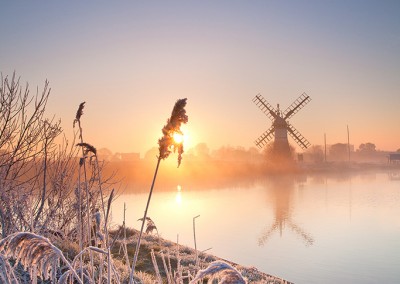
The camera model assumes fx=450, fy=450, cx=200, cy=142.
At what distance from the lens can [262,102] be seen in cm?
5075

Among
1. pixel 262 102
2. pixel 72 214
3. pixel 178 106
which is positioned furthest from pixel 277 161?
pixel 178 106

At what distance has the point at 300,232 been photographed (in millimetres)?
16391

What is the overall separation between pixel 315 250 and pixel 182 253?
4.97m

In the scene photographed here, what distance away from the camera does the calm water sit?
11.4m

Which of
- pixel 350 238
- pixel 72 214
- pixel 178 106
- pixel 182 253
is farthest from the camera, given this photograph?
pixel 350 238

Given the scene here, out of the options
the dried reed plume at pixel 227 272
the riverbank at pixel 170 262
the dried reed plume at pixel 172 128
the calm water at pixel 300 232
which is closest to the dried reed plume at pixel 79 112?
the dried reed plume at pixel 172 128

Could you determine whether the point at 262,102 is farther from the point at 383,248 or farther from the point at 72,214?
the point at 72,214

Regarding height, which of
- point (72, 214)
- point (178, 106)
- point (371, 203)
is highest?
point (178, 106)

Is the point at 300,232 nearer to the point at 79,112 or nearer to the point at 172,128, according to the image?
the point at 79,112

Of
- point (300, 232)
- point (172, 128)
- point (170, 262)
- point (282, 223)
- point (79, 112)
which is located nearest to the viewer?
point (172, 128)

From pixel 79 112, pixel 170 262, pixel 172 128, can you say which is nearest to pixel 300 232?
pixel 170 262

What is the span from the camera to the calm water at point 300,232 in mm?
11359

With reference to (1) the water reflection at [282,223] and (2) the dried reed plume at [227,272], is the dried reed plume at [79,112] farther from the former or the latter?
(1) the water reflection at [282,223]

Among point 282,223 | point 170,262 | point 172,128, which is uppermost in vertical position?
point 172,128
